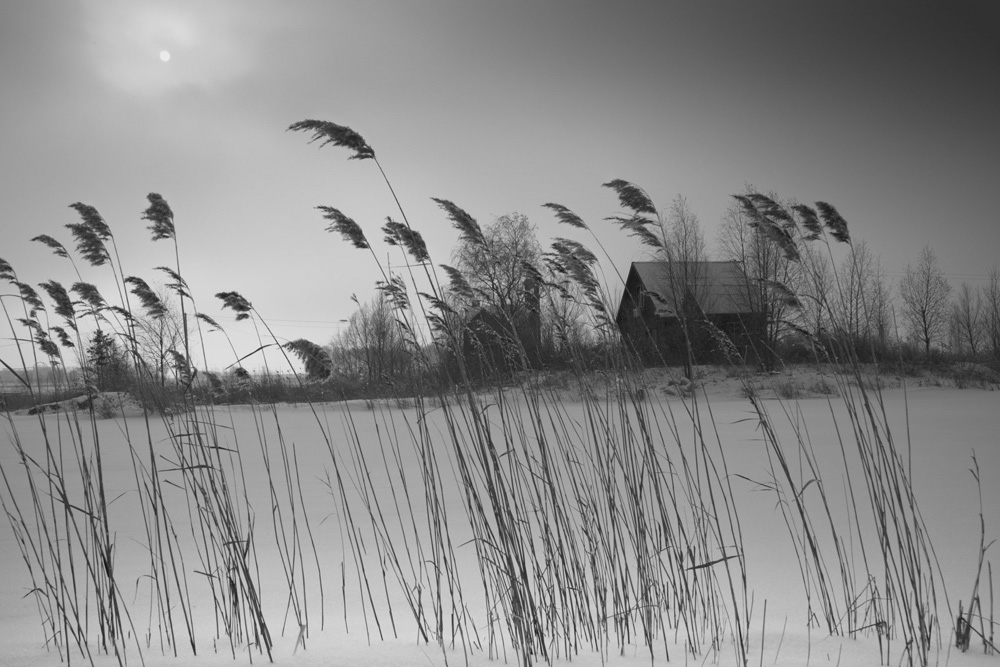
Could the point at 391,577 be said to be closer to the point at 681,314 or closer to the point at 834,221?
the point at 681,314

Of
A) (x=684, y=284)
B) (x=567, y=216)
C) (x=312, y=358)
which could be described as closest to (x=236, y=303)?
(x=312, y=358)

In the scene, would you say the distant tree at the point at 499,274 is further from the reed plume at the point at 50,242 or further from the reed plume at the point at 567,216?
the reed plume at the point at 50,242

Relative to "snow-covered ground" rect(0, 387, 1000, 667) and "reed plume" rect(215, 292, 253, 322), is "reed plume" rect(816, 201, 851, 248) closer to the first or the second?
"snow-covered ground" rect(0, 387, 1000, 667)

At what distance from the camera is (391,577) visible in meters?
3.01

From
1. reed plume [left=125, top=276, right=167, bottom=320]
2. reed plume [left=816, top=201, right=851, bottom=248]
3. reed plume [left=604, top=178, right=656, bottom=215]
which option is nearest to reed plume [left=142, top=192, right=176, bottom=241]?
reed plume [left=125, top=276, right=167, bottom=320]

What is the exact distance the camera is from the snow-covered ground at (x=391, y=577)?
1.77 meters

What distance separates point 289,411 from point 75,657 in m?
9.88

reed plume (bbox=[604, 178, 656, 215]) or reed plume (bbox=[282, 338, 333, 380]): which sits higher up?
reed plume (bbox=[604, 178, 656, 215])

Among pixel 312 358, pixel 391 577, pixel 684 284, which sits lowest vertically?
pixel 391 577

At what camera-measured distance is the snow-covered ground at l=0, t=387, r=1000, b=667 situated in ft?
5.81

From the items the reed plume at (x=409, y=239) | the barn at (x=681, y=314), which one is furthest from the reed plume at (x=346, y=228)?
the barn at (x=681, y=314)

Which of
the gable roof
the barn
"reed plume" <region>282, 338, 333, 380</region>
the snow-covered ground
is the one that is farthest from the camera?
the gable roof

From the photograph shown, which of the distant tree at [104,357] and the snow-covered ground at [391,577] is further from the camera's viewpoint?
the distant tree at [104,357]

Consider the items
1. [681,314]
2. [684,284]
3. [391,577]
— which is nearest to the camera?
[681,314]
